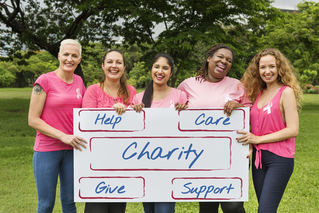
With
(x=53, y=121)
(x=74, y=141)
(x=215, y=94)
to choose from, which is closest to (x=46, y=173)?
(x=74, y=141)

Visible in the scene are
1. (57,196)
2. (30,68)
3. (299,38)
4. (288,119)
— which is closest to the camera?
(288,119)

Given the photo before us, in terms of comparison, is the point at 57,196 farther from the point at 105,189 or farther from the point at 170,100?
the point at 170,100

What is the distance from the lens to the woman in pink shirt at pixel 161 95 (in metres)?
2.78

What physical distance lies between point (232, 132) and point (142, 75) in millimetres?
44117

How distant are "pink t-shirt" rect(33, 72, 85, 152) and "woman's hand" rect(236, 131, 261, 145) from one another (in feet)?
5.55

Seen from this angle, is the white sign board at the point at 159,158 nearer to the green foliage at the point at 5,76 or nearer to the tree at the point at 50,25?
the tree at the point at 50,25

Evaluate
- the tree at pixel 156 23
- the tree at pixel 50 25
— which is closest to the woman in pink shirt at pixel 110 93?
the tree at pixel 156 23

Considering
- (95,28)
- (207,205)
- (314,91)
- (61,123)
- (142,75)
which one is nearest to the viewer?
(61,123)

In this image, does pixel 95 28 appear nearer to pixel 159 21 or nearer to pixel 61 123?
pixel 159 21

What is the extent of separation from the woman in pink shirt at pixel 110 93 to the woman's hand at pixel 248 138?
1.21 metres

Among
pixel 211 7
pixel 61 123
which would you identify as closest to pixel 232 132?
pixel 61 123

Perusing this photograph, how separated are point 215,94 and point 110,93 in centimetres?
113

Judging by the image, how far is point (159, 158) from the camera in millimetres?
2762

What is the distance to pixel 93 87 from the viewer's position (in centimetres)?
280
